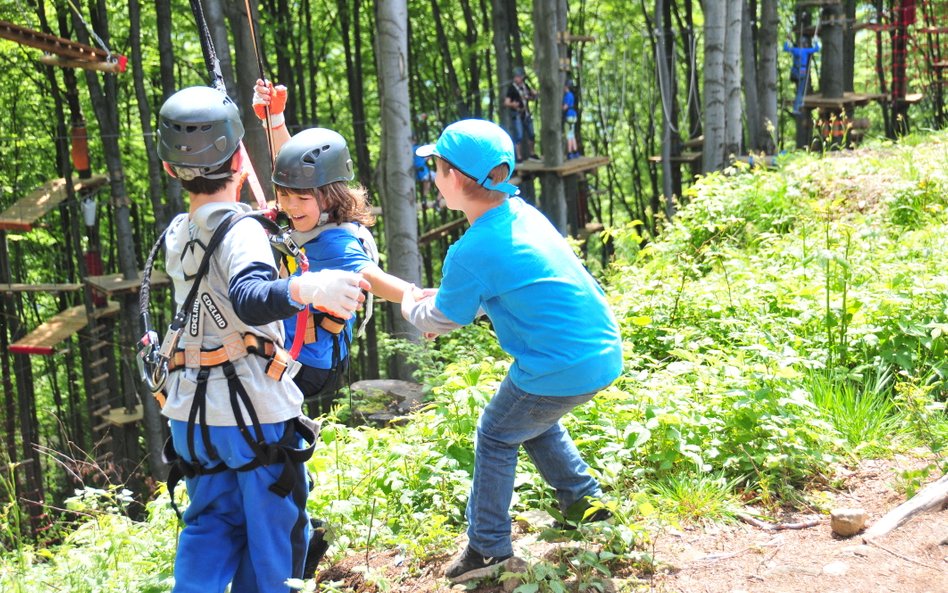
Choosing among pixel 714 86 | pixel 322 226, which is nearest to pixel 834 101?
pixel 714 86

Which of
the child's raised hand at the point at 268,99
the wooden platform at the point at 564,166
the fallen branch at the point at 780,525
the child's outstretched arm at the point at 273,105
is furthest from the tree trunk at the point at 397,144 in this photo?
the fallen branch at the point at 780,525

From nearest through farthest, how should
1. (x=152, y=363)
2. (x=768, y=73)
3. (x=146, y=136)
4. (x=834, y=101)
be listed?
(x=152, y=363) < (x=834, y=101) < (x=768, y=73) < (x=146, y=136)

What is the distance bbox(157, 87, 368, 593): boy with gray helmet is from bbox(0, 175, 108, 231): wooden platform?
1330 centimetres

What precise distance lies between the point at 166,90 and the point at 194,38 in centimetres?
597

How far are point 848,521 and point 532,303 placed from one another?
5.18ft

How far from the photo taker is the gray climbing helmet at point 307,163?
3699mm

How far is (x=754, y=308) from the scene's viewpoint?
5.95m

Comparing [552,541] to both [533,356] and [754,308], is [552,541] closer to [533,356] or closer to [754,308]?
[533,356]

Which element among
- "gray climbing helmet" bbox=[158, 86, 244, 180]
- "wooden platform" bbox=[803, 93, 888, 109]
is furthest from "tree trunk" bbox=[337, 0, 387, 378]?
"gray climbing helmet" bbox=[158, 86, 244, 180]

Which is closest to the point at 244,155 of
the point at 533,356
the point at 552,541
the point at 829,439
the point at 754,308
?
the point at 533,356

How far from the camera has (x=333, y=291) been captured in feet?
8.70

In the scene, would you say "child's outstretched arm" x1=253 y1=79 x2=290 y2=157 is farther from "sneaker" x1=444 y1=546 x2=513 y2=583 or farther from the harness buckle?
"sneaker" x1=444 y1=546 x2=513 y2=583

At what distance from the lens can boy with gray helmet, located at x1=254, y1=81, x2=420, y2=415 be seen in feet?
12.1

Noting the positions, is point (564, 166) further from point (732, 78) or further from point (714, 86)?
point (732, 78)
